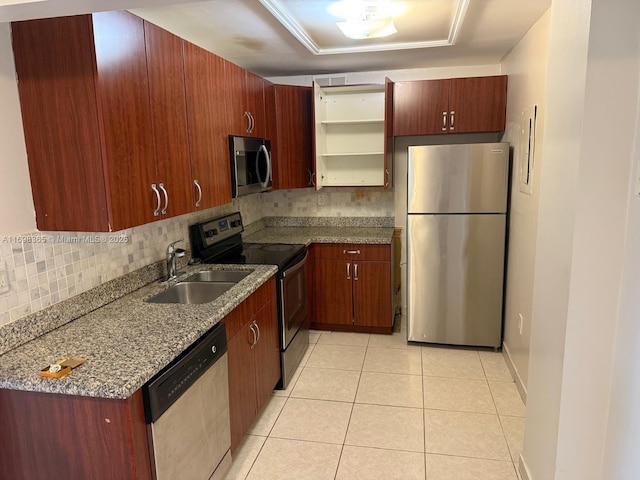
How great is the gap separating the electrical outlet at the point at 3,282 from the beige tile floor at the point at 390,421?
1.36 meters

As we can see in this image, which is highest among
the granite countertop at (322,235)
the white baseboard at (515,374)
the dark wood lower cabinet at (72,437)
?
the granite countertop at (322,235)

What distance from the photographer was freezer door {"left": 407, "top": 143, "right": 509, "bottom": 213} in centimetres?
321

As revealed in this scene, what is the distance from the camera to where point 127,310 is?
198cm

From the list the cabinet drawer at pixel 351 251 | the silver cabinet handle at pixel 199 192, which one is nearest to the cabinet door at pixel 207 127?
the silver cabinet handle at pixel 199 192

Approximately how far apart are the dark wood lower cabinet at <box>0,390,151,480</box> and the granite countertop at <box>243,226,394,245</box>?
2.28m

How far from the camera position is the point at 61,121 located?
165cm

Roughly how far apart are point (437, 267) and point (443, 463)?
1569 millimetres

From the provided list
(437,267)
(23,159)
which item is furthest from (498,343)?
(23,159)

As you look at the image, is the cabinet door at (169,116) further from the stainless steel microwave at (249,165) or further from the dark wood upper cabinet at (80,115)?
the stainless steel microwave at (249,165)

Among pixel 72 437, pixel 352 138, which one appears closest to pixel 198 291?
pixel 72 437

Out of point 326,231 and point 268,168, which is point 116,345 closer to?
point 268,168

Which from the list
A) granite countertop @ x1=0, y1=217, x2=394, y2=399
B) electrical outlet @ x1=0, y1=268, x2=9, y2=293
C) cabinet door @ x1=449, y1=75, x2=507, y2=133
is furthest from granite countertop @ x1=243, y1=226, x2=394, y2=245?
electrical outlet @ x1=0, y1=268, x2=9, y2=293

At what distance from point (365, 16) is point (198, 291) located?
1.81 metres

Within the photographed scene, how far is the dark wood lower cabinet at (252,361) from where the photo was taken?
2.16m
